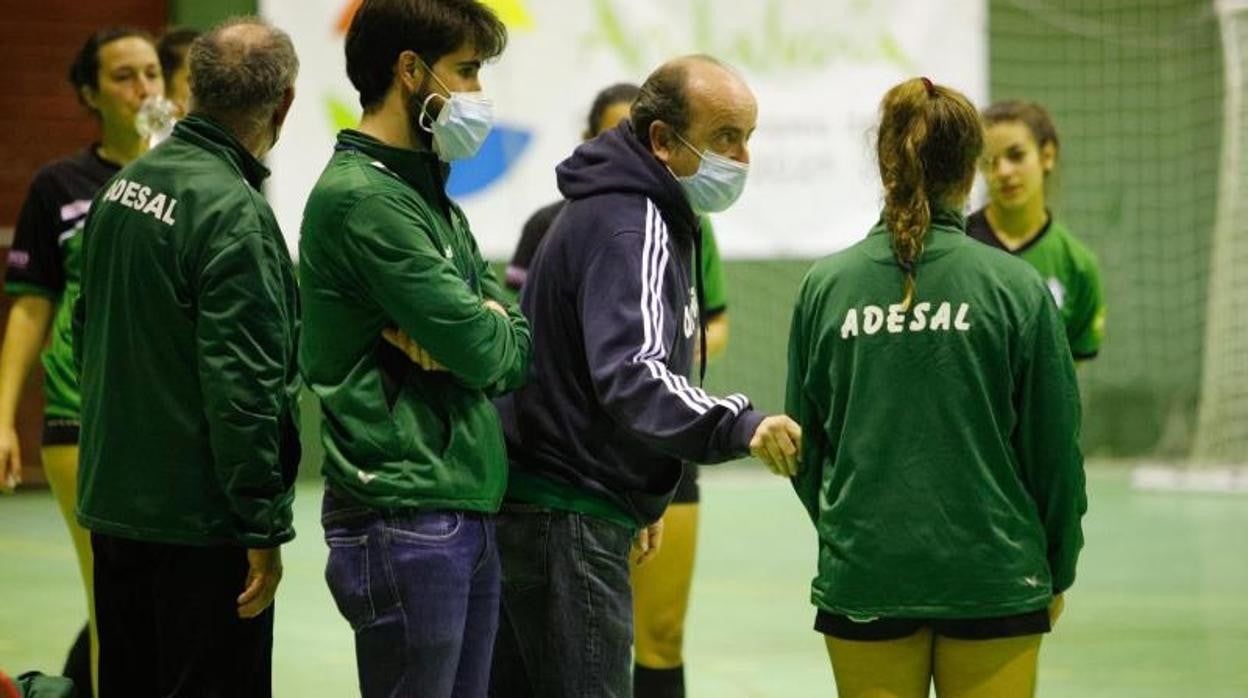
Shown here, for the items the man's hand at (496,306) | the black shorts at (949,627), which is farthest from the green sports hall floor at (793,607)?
the man's hand at (496,306)

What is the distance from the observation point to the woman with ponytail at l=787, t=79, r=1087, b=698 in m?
3.22

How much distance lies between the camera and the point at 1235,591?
297 inches

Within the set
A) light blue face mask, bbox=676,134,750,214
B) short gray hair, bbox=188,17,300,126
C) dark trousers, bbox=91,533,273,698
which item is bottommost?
dark trousers, bbox=91,533,273,698

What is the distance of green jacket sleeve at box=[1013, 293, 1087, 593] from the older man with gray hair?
1326 millimetres

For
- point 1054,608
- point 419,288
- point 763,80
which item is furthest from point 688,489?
point 763,80

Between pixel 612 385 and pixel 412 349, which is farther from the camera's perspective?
pixel 612 385

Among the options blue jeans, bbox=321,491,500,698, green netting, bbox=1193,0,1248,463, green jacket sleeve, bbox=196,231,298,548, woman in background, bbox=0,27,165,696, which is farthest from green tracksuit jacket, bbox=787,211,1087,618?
green netting, bbox=1193,0,1248,463

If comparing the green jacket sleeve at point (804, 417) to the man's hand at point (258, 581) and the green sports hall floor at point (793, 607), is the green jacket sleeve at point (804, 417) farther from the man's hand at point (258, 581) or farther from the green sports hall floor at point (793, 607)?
the green sports hall floor at point (793, 607)

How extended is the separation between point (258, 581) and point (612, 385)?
764mm

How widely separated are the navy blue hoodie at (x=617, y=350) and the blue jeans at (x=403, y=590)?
1.12ft

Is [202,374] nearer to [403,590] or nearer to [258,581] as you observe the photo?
[258,581]

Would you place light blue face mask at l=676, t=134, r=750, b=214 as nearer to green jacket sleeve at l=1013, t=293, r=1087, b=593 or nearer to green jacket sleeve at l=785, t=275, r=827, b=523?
green jacket sleeve at l=785, t=275, r=827, b=523

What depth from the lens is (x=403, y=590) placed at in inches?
121

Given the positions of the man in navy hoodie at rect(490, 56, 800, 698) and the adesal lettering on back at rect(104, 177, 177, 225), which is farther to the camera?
the adesal lettering on back at rect(104, 177, 177, 225)
